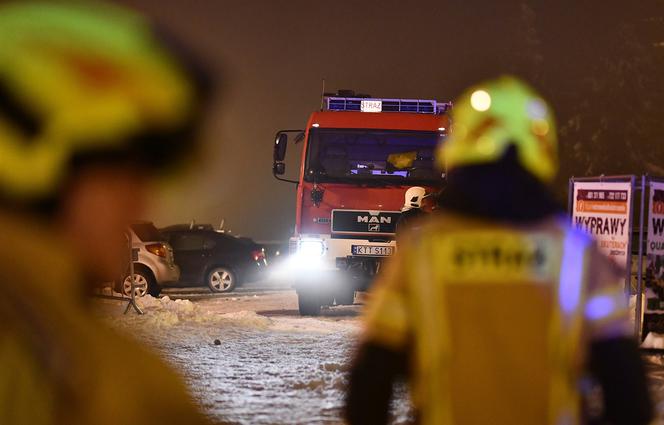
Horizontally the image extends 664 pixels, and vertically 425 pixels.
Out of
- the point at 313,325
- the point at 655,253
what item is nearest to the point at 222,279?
the point at 313,325

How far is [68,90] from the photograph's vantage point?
1.24 m

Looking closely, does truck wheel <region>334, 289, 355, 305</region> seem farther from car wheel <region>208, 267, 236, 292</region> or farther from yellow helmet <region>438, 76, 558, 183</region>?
yellow helmet <region>438, 76, 558, 183</region>

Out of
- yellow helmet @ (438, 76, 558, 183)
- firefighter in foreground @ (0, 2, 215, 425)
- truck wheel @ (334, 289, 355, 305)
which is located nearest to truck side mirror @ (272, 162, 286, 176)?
truck wheel @ (334, 289, 355, 305)

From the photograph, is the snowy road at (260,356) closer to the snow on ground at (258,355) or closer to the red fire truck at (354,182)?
the snow on ground at (258,355)

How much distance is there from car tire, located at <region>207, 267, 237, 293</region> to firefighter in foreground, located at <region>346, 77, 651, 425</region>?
20224 mm

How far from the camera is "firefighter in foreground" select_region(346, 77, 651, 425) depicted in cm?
238

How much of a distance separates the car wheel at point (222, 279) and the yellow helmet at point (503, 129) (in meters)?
19.9

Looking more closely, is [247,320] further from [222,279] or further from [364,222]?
[222,279]

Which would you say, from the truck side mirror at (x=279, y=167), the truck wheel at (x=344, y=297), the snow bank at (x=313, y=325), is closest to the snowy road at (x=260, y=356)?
the snow bank at (x=313, y=325)

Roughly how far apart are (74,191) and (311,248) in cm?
1403

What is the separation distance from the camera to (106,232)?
144 cm

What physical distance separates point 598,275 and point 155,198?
55.0 inches

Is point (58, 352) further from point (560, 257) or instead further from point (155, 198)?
point (560, 257)

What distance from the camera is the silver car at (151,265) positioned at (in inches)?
807
